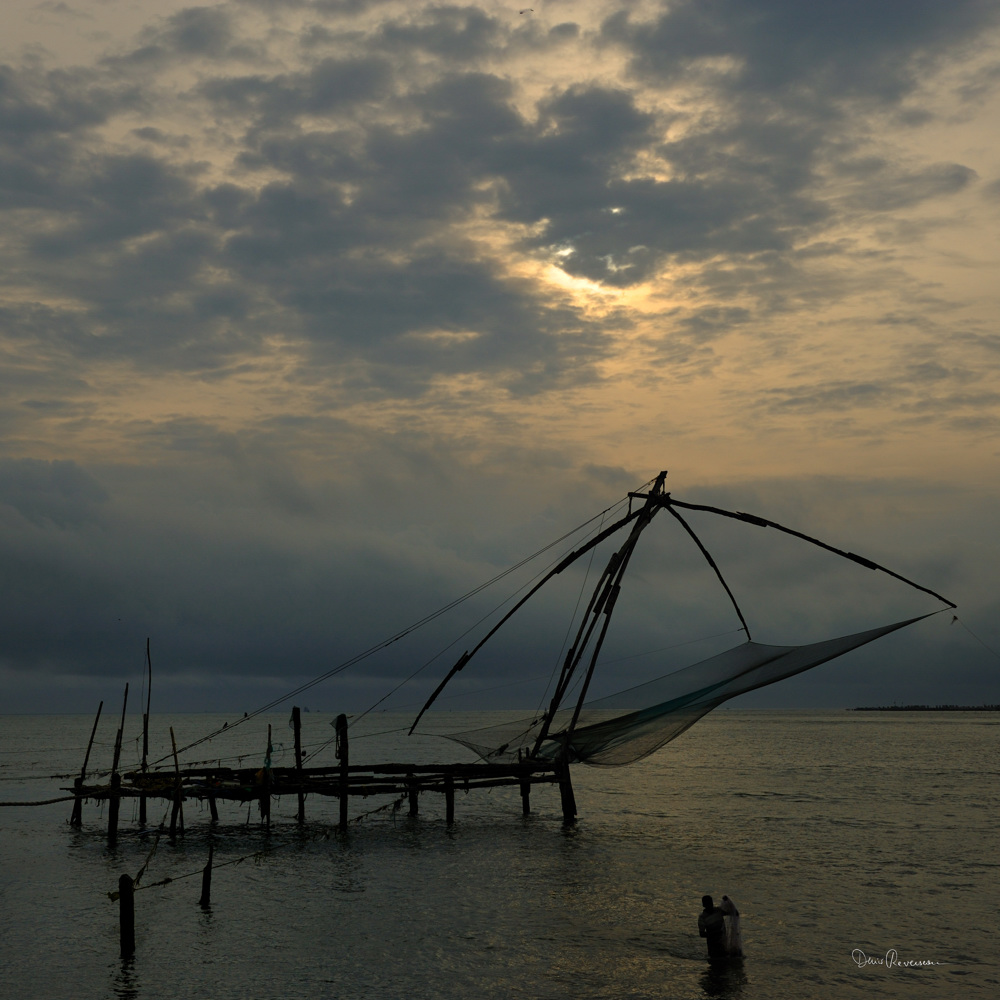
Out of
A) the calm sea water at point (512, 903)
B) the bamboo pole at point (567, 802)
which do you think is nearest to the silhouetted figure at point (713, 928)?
the calm sea water at point (512, 903)

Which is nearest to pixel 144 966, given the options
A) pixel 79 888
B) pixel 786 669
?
pixel 79 888

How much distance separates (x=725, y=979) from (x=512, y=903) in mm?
5385

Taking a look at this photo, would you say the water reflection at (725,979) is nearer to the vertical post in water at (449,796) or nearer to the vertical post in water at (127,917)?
the vertical post in water at (127,917)

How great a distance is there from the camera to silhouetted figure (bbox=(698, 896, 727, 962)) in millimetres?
12844

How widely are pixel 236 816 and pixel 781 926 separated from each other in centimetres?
2070

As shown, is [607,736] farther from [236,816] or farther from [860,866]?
[236,816]

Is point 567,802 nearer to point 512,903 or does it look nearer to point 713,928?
point 512,903

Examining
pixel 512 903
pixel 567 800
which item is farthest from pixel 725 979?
pixel 567 800

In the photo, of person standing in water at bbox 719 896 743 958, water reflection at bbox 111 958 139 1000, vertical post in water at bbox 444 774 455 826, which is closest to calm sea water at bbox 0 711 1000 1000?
water reflection at bbox 111 958 139 1000

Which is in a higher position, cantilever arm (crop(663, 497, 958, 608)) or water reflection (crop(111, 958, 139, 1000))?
cantilever arm (crop(663, 497, 958, 608))

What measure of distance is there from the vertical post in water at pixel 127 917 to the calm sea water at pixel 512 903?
20 cm

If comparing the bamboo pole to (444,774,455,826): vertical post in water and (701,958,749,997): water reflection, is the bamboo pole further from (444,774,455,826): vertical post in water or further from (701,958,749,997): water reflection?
(701,958,749,997): water reflection
